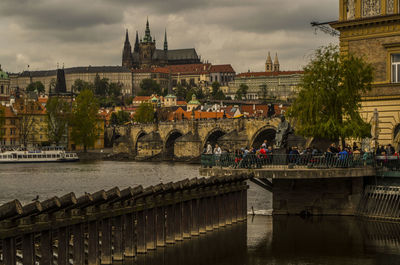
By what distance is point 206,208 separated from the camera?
30953 mm

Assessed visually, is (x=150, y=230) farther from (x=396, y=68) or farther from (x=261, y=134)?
(x=261, y=134)

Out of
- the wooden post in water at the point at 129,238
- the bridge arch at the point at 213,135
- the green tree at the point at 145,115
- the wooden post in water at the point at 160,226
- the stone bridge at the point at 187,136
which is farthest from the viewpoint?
the green tree at the point at 145,115

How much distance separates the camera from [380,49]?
3828 centimetres

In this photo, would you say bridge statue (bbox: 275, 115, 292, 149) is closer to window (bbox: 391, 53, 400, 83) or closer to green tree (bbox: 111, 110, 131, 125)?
window (bbox: 391, 53, 400, 83)

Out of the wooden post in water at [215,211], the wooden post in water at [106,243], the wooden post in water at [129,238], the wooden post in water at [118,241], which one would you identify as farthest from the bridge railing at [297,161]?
the wooden post in water at [106,243]

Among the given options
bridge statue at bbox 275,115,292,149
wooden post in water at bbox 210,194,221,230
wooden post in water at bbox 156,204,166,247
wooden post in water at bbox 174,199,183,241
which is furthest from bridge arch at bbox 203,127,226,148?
wooden post in water at bbox 156,204,166,247

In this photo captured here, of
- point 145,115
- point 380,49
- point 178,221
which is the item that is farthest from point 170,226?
point 145,115

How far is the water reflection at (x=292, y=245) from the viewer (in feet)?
88.2

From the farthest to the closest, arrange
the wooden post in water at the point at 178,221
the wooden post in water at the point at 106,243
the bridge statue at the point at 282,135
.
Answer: the bridge statue at the point at 282,135 → the wooden post in water at the point at 178,221 → the wooden post in water at the point at 106,243

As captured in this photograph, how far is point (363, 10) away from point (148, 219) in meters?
17.1

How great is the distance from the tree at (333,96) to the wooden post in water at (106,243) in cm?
1546

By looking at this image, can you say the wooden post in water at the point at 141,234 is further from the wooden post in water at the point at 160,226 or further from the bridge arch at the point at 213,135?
the bridge arch at the point at 213,135

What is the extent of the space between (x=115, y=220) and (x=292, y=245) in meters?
7.52

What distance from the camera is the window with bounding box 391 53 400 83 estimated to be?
37.9 metres
